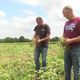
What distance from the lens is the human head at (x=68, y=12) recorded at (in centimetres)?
760

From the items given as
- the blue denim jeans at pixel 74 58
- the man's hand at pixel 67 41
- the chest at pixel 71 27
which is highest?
the chest at pixel 71 27

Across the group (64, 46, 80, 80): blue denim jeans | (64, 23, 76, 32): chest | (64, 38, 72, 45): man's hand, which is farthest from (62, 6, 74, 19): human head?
(64, 46, 80, 80): blue denim jeans

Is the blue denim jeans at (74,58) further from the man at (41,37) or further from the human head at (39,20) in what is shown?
the human head at (39,20)

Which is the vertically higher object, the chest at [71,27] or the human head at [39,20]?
the human head at [39,20]

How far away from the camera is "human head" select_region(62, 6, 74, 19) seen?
7.60 meters

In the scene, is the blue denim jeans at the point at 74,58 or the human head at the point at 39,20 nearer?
the blue denim jeans at the point at 74,58

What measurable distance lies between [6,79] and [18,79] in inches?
24.6

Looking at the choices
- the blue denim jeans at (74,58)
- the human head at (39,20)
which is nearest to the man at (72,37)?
the blue denim jeans at (74,58)

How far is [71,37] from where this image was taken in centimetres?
774

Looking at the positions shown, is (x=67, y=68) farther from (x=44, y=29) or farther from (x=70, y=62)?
(x=44, y=29)

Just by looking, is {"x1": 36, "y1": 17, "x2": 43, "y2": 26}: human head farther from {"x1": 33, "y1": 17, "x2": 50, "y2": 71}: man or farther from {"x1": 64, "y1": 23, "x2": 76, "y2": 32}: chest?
{"x1": 64, "y1": 23, "x2": 76, "y2": 32}: chest

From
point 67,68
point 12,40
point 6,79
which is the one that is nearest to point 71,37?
point 67,68

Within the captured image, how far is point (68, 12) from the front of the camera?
763 centimetres

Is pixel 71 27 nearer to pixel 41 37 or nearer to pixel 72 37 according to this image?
pixel 72 37
